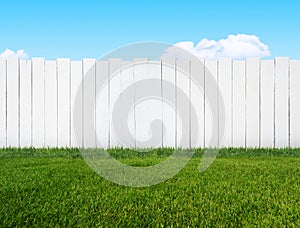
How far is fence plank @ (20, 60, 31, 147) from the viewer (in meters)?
7.17

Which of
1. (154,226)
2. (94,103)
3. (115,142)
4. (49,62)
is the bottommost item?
(154,226)

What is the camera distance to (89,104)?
7.04 m

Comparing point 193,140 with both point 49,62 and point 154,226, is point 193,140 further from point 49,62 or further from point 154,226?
point 154,226

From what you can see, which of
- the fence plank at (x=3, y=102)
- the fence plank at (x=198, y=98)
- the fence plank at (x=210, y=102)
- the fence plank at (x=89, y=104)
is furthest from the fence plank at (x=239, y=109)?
the fence plank at (x=3, y=102)

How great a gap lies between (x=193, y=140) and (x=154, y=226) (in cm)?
408

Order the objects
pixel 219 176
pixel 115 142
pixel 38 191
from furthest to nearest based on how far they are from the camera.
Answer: pixel 115 142
pixel 219 176
pixel 38 191

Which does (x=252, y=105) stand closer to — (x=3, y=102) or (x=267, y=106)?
(x=267, y=106)

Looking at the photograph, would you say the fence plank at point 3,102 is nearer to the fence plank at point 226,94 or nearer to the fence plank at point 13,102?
the fence plank at point 13,102

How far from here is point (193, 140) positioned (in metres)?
7.09

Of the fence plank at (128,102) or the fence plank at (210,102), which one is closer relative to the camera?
the fence plank at (128,102)

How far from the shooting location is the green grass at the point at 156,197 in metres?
3.21

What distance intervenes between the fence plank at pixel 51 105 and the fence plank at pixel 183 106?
2.18 metres

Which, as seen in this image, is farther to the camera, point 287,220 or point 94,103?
point 94,103

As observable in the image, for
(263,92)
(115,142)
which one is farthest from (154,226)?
(263,92)
